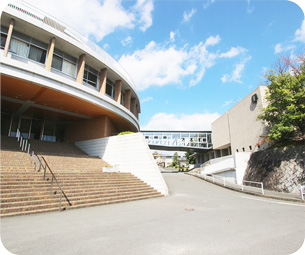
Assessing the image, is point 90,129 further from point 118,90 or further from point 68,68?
point 68,68

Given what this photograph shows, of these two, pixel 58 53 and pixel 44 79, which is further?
pixel 58 53

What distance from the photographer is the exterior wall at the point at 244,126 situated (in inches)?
816

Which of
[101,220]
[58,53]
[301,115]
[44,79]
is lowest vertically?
[101,220]

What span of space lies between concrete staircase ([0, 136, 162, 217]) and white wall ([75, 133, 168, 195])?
0.58 m

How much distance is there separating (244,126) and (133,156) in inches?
695

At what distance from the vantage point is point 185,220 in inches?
215

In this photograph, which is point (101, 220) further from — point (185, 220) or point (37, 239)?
point (185, 220)

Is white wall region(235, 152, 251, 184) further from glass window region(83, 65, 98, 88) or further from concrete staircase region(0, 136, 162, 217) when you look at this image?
glass window region(83, 65, 98, 88)

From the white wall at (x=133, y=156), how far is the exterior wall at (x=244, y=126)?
12922 millimetres

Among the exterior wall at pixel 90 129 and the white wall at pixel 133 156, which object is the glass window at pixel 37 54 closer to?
the exterior wall at pixel 90 129

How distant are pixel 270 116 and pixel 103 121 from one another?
52.2 feet

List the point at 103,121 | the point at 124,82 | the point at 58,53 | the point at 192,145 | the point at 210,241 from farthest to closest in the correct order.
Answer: the point at 192,145
the point at 124,82
the point at 103,121
the point at 58,53
the point at 210,241

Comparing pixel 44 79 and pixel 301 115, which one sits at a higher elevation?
pixel 44 79

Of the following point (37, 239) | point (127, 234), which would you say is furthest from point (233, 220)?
point (37, 239)
